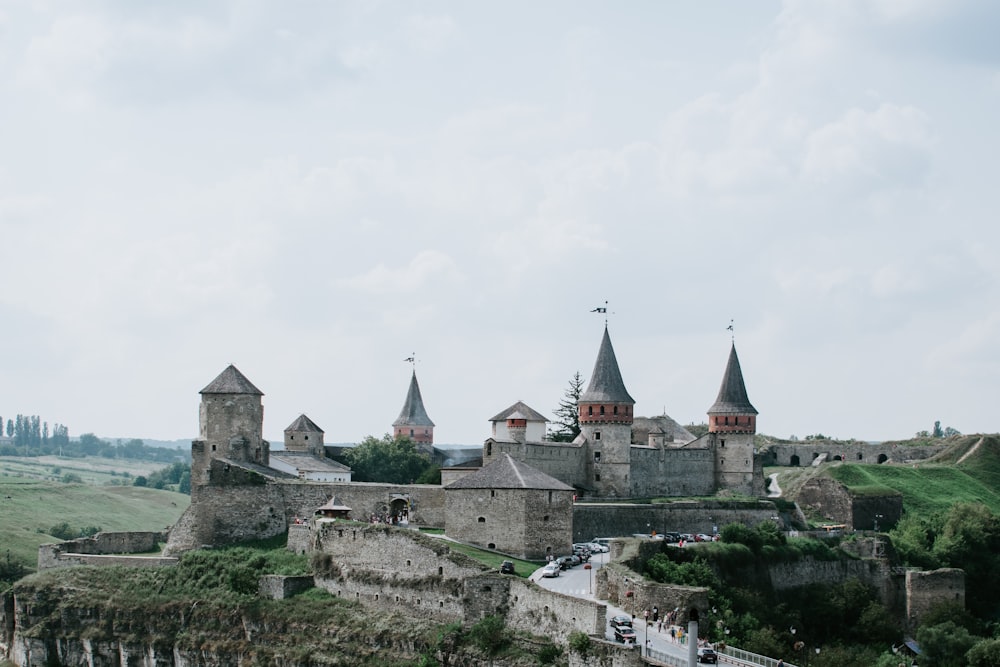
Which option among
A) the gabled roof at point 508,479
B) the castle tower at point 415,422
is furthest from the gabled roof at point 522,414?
the castle tower at point 415,422

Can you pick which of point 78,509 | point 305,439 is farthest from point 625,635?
point 78,509

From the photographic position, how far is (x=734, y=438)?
2963 inches

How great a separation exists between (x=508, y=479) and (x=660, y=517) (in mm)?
13985

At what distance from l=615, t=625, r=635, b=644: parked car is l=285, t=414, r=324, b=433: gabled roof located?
38845 millimetres

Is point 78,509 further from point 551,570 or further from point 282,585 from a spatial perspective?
point 551,570

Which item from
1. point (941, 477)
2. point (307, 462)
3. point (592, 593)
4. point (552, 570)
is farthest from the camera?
point (941, 477)

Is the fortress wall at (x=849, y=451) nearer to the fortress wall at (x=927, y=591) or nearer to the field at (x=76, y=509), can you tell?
the fortress wall at (x=927, y=591)

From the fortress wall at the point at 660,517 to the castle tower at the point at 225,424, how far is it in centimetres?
1660

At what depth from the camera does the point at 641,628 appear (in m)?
44.1

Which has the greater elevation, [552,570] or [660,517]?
[660,517]

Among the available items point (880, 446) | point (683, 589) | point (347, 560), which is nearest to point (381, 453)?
point (347, 560)

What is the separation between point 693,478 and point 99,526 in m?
63.3

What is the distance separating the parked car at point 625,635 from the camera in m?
40.2

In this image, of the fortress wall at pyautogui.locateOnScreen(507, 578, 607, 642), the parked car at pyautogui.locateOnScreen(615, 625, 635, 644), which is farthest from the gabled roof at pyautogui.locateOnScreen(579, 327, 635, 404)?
the parked car at pyautogui.locateOnScreen(615, 625, 635, 644)
